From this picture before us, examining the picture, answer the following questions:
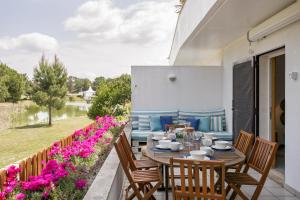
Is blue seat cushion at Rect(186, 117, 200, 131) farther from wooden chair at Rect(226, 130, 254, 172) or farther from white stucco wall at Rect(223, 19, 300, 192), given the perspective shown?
wooden chair at Rect(226, 130, 254, 172)

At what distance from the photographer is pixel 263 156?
10.6 feet

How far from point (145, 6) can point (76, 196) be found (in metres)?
11.4

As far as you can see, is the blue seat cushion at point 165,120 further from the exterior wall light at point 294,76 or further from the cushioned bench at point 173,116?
the exterior wall light at point 294,76

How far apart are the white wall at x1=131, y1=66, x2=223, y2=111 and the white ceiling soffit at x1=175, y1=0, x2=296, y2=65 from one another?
1087 millimetres

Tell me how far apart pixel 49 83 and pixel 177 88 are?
18.8 meters

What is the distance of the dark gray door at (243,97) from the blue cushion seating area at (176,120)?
2.28 ft

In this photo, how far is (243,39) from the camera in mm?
6449

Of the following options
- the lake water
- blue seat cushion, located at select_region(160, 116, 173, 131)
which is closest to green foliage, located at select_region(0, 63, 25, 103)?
the lake water

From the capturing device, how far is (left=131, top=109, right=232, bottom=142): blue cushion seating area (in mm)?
7562

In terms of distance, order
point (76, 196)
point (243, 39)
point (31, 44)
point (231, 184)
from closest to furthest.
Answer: point (76, 196), point (231, 184), point (243, 39), point (31, 44)

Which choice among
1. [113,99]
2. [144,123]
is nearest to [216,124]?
[144,123]

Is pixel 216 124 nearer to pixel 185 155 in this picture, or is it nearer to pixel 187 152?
pixel 187 152

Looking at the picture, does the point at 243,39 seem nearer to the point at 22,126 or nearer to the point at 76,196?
the point at 76,196

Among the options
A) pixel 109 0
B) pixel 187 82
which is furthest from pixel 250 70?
pixel 109 0
